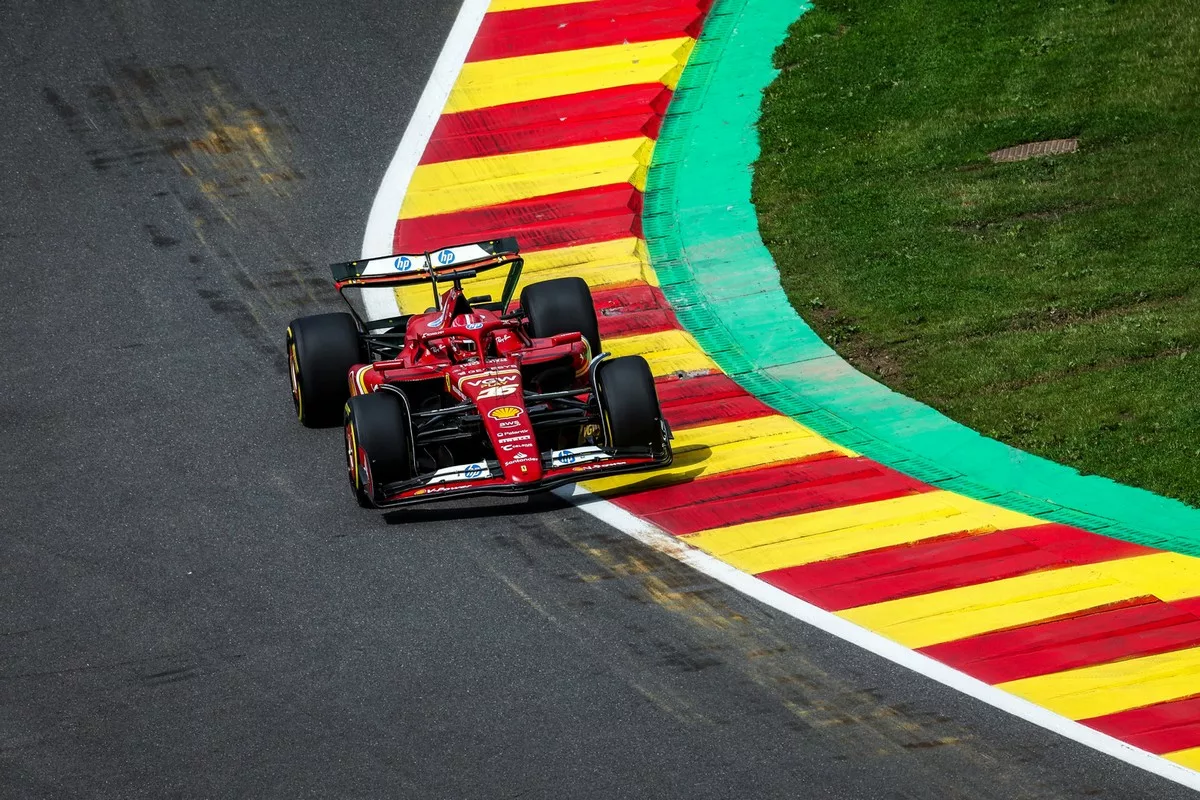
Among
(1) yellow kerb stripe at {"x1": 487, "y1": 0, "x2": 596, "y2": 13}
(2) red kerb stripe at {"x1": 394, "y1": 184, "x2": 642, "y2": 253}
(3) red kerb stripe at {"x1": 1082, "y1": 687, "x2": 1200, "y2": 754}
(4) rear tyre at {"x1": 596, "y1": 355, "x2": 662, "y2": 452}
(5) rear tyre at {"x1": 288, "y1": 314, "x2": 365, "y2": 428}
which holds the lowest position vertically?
(3) red kerb stripe at {"x1": 1082, "y1": 687, "x2": 1200, "y2": 754}

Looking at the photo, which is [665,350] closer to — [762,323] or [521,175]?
[762,323]

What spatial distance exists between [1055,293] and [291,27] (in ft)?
29.2

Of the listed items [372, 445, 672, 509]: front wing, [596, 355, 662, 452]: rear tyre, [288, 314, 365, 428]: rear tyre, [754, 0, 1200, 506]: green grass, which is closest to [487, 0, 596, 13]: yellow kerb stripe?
[754, 0, 1200, 506]: green grass

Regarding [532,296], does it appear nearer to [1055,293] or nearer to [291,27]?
[1055,293]

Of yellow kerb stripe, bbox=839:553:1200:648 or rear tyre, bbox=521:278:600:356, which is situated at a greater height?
rear tyre, bbox=521:278:600:356

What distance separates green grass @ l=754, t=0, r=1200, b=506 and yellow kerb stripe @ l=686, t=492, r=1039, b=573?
3.44 feet

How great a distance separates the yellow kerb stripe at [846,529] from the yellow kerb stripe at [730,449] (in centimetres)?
79

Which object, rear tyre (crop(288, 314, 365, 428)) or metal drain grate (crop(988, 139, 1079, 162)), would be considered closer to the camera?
rear tyre (crop(288, 314, 365, 428))

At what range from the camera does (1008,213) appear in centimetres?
1405

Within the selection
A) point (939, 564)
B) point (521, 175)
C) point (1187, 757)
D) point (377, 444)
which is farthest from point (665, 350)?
point (1187, 757)

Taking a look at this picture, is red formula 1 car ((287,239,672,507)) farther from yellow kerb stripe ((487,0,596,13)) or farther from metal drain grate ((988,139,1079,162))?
yellow kerb stripe ((487,0,596,13))

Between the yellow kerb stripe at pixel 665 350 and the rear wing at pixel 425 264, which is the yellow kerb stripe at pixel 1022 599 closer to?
the yellow kerb stripe at pixel 665 350

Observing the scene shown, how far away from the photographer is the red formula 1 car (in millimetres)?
10102

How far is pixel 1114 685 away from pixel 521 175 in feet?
27.7
